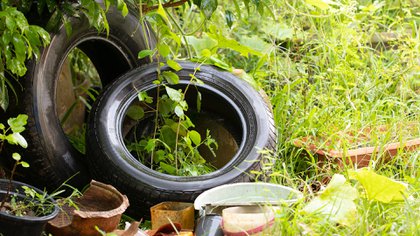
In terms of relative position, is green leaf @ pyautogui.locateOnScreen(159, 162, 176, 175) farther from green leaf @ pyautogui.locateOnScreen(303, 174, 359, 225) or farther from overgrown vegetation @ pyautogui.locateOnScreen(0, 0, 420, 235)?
green leaf @ pyautogui.locateOnScreen(303, 174, 359, 225)

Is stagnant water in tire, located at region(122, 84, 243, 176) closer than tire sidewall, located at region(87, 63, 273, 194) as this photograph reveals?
No

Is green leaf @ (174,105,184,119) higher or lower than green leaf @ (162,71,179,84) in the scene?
lower

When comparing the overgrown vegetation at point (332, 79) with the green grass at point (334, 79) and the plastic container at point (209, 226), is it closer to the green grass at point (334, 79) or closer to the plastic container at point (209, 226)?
the green grass at point (334, 79)

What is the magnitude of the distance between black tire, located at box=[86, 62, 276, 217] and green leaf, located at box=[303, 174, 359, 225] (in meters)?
0.62

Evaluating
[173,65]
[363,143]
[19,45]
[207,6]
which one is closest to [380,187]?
[363,143]

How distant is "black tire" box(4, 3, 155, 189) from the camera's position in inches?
154

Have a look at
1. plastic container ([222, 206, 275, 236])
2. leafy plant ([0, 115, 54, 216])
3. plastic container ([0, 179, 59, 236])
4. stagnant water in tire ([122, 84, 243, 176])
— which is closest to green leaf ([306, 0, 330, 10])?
stagnant water in tire ([122, 84, 243, 176])

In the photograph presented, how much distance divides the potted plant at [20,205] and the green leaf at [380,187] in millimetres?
1207

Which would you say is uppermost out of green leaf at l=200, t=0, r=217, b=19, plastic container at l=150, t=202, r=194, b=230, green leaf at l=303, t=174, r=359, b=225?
green leaf at l=200, t=0, r=217, b=19

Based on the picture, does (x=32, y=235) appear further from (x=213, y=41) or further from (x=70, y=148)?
(x=213, y=41)

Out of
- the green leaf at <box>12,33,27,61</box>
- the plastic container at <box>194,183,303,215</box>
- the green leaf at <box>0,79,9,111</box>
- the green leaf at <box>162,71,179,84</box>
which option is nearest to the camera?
the green leaf at <box>12,33,27,61</box>

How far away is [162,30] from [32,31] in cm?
78

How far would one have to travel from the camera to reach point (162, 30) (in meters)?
4.06

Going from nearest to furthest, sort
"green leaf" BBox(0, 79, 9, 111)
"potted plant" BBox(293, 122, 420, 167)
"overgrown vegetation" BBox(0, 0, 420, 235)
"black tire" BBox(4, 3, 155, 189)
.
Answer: "overgrown vegetation" BBox(0, 0, 420, 235) → "green leaf" BBox(0, 79, 9, 111) → "black tire" BBox(4, 3, 155, 189) → "potted plant" BBox(293, 122, 420, 167)
